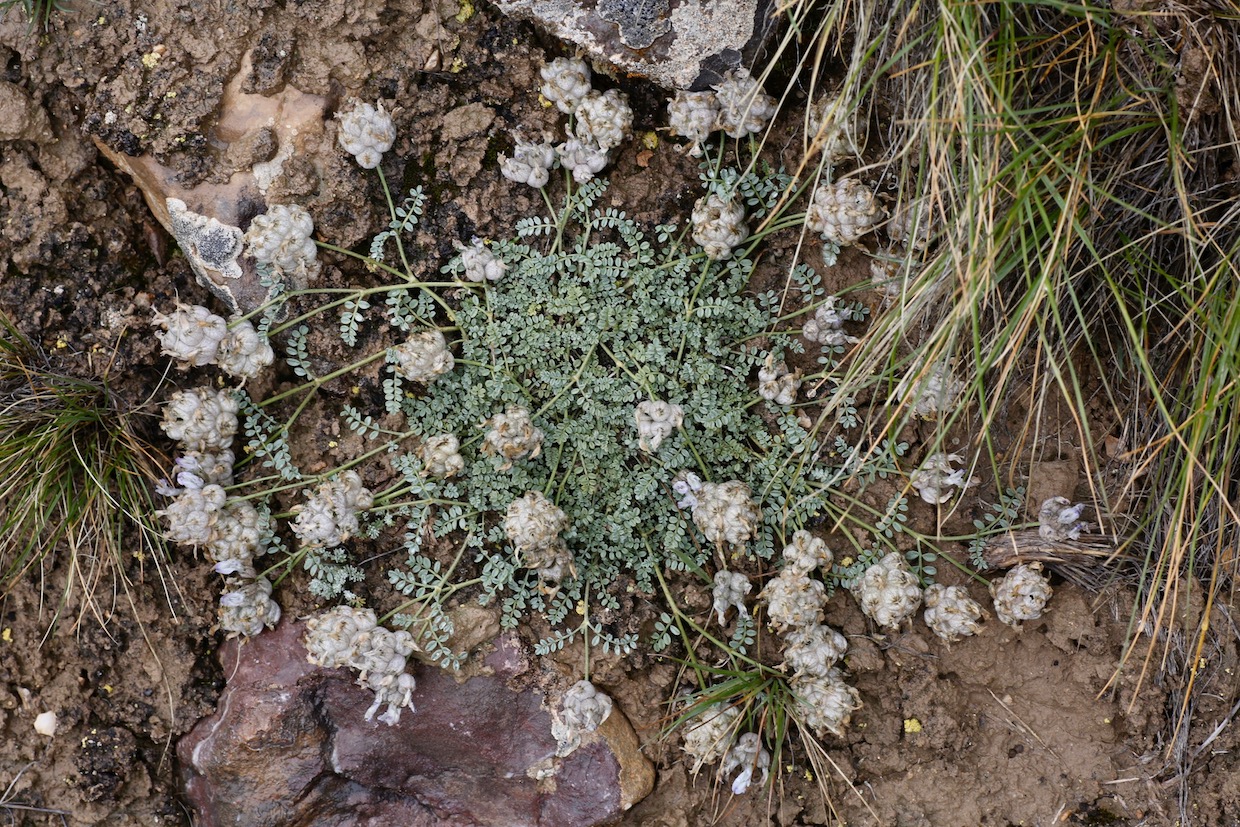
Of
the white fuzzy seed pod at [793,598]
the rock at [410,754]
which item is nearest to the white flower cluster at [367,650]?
the rock at [410,754]

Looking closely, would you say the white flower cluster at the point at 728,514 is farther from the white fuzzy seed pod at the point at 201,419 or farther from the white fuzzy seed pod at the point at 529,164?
the white fuzzy seed pod at the point at 201,419

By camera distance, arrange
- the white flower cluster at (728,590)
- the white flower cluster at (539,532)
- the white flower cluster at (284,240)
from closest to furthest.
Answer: the white flower cluster at (539,532), the white flower cluster at (284,240), the white flower cluster at (728,590)

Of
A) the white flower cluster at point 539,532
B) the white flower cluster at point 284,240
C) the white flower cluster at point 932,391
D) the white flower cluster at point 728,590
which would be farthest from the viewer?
the white flower cluster at point 728,590

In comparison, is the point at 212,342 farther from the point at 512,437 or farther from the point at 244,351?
the point at 512,437

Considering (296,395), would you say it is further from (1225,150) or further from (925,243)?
(1225,150)

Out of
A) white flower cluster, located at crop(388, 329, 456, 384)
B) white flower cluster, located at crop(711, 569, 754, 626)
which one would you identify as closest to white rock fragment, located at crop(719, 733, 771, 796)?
white flower cluster, located at crop(711, 569, 754, 626)

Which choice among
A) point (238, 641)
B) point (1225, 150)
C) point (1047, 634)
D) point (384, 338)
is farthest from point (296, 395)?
point (1225, 150)
